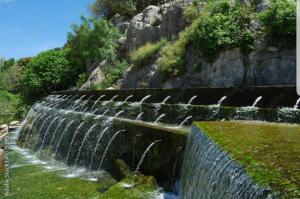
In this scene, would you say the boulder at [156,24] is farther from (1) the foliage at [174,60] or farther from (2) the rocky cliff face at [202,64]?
(1) the foliage at [174,60]

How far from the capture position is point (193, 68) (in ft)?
56.0

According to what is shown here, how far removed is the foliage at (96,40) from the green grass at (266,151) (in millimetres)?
21541

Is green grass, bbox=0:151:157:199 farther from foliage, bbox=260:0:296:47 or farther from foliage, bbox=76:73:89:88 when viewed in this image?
foliage, bbox=76:73:89:88

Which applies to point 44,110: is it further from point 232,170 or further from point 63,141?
point 232,170

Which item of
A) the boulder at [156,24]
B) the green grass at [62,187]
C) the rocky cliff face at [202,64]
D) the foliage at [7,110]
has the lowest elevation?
the green grass at [62,187]

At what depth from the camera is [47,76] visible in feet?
102

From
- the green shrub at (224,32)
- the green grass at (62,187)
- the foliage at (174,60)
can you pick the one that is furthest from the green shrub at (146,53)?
the green grass at (62,187)

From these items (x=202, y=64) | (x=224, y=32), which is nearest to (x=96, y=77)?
(x=202, y=64)

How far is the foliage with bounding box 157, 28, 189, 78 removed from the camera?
17750mm

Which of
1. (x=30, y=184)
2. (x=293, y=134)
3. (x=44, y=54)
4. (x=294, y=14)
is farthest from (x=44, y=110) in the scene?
(x=293, y=134)

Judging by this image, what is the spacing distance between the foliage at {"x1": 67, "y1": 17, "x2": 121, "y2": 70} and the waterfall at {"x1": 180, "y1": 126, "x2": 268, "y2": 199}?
20.6 metres

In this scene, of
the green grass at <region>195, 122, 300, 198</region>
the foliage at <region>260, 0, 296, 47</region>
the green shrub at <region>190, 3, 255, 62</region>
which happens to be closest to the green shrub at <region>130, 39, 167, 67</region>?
the green shrub at <region>190, 3, 255, 62</region>

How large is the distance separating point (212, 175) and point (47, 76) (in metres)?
28.2

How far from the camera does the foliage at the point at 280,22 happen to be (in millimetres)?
13172
